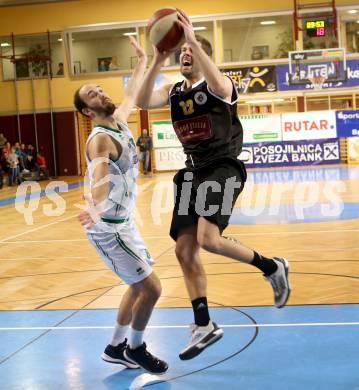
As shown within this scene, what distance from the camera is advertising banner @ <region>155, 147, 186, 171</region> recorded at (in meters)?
24.5

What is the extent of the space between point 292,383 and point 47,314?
266 cm

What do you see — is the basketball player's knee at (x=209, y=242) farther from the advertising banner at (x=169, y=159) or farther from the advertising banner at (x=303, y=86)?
the advertising banner at (x=169, y=159)

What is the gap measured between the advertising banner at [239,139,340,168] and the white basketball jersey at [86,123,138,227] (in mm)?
19358

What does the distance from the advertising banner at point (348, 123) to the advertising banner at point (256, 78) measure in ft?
9.63

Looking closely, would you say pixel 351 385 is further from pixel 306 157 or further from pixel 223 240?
pixel 306 157

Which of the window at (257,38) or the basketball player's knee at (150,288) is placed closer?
the basketball player's knee at (150,288)

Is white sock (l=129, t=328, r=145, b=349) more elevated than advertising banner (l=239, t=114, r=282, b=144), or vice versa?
advertising banner (l=239, t=114, r=282, b=144)

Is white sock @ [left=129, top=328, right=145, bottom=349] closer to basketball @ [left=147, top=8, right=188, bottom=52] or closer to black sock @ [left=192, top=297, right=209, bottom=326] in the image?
black sock @ [left=192, top=297, right=209, bottom=326]

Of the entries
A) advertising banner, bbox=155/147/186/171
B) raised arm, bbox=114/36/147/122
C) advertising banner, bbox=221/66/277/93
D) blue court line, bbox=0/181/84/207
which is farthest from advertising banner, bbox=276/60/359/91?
raised arm, bbox=114/36/147/122

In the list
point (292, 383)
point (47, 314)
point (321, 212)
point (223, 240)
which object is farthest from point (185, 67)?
point (321, 212)

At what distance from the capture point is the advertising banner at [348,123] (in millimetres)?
22812

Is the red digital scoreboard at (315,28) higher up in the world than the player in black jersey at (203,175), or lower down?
higher up

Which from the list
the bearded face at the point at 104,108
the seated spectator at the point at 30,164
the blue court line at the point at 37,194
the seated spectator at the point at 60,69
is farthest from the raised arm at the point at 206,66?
the seated spectator at the point at 60,69

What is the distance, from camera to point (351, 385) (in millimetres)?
3580
